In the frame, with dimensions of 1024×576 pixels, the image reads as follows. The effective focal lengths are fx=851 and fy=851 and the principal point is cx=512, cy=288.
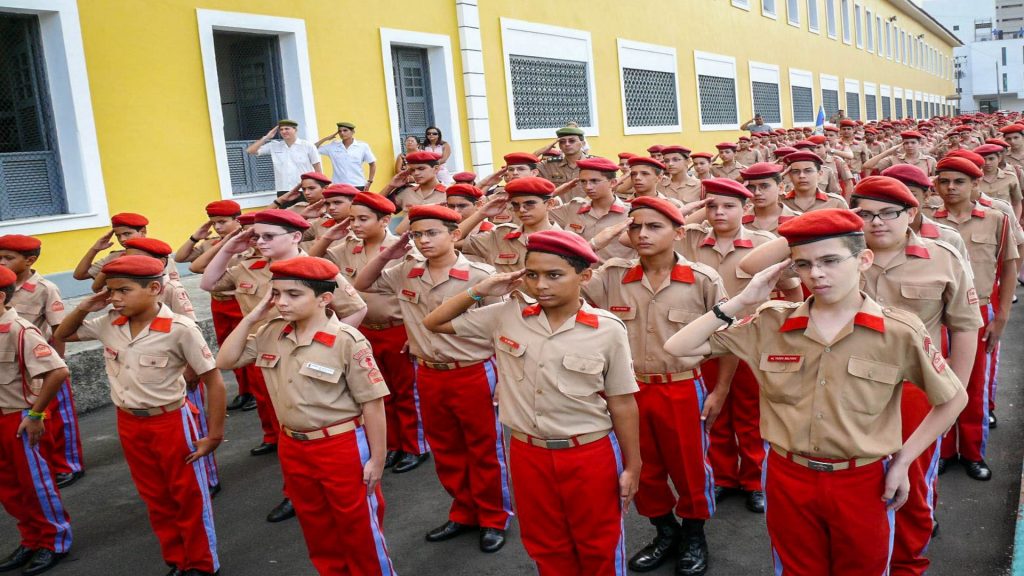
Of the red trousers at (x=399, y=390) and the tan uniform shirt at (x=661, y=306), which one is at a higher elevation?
the tan uniform shirt at (x=661, y=306)

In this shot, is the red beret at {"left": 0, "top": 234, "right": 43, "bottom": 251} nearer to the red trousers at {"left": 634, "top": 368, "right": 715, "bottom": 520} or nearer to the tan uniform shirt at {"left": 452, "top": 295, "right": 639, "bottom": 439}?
the tan uniform shirt at {"left": 452, "top": 295, "right": 639, "bottom": 439}

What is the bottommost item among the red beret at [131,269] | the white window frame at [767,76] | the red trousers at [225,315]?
the red trousers at [225,315]

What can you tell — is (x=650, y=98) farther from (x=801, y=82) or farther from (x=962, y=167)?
(x=962, y=167)

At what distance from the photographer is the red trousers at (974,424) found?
5.07m

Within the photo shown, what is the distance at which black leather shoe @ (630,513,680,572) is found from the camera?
426 centimetres

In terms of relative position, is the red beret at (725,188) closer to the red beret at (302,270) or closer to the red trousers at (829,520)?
the red trousers at (829,520)

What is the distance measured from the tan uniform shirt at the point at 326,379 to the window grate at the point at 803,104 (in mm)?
29290

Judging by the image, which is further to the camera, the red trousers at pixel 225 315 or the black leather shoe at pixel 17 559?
the red trousers at pixel 225 315

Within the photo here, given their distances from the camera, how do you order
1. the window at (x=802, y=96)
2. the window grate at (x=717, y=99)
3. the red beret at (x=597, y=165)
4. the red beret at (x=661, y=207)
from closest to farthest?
1. the red beret at (x=661, y=207)
2. the red beret at (x=597, y=165)
3. the window grate at (x=717, y=99)
4. the window at (x=802, y=96)

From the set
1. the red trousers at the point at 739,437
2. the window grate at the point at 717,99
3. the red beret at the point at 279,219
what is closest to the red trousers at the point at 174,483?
the red beret at the point at 279,219

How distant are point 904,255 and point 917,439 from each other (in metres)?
1.40

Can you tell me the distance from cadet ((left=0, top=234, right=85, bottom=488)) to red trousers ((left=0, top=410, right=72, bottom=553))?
2.46ft

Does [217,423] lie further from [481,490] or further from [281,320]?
[481,490]

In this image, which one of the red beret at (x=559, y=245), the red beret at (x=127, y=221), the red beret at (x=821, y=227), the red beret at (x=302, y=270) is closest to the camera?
the red beret at (x=821, y=227)
